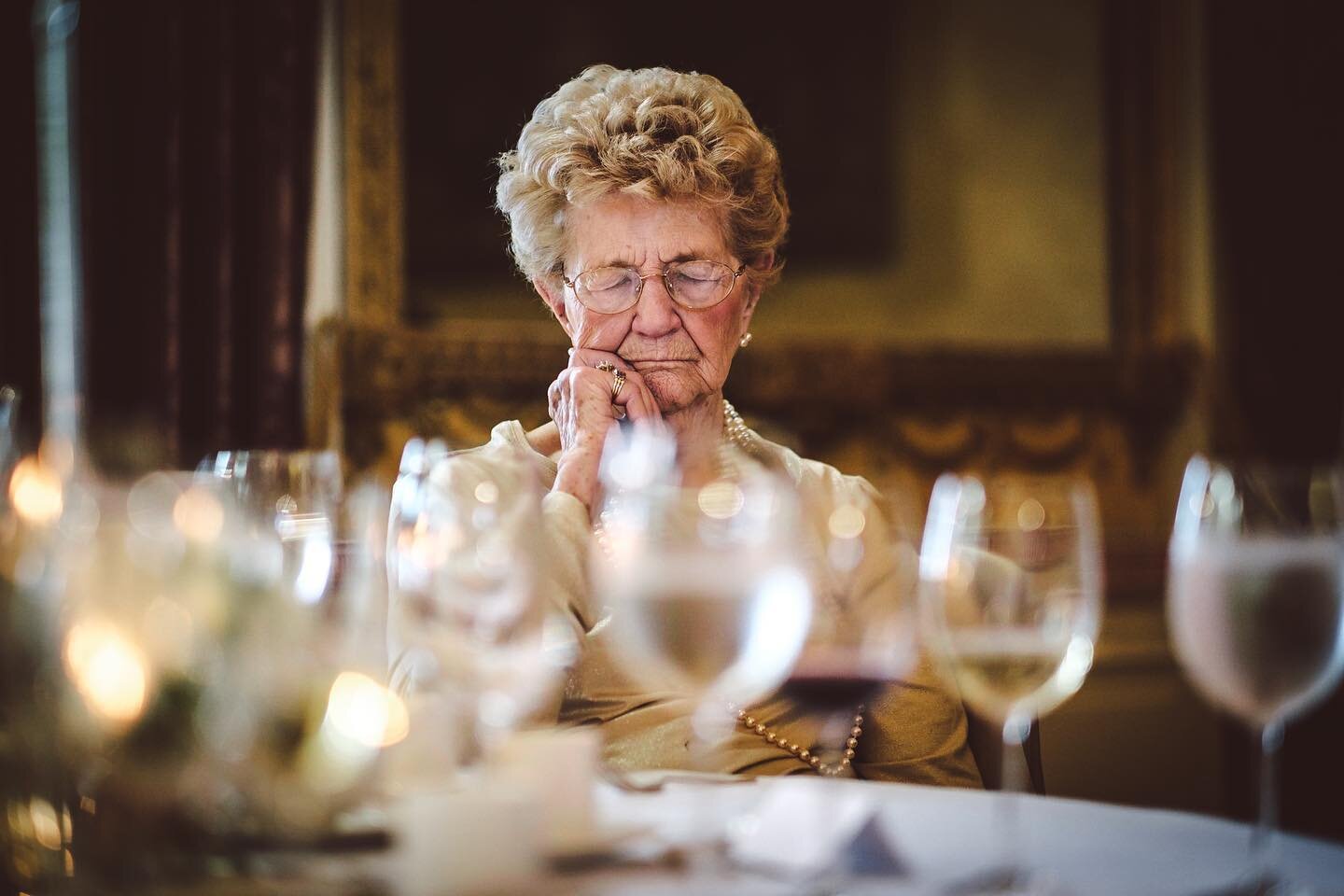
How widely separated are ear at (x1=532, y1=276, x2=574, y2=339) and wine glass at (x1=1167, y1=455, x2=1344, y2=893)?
1188mm

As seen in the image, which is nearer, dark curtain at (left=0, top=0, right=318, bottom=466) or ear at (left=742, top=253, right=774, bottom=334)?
ear at (left=742, top=253, right=774, bottom=334)

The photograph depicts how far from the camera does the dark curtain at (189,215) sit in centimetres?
291

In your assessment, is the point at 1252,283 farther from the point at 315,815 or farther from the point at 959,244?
the point at 315,815

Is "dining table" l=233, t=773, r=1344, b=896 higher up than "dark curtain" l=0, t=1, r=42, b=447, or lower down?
lower down

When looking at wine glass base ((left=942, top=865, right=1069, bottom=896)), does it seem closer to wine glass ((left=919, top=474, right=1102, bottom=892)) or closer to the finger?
wine glass ((left=919, top=474, right=1102, bottom=892))

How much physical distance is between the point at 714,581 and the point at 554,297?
1.24 meters

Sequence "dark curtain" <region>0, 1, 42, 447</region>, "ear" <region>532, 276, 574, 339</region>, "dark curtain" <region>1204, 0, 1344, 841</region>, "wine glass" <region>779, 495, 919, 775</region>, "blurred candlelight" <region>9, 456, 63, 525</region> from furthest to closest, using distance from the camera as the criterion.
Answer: "dark curtain" <region>1204, 0, 1344, 841</region> < "dark curtain" <region>0, 1, 42, 447</region> < "ear" <region>532, 276, 574, 339</region> < "blurred candlelight" <region>9, 456, 63, 525</region> < "wine glass" <region>779, 495, 919, 775</region>

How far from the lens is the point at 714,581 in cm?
74

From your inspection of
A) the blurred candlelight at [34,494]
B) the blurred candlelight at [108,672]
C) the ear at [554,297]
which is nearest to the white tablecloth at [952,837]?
the blurred candlelight at [108,672]

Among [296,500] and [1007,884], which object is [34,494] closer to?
[296,500]

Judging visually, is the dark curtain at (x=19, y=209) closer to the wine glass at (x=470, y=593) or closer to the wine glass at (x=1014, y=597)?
the wine glass at (x=470, y=593)

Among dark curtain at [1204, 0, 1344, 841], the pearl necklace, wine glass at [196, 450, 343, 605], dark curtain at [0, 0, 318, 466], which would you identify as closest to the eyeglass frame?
the pearl necklace

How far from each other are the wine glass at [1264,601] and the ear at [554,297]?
1.19m

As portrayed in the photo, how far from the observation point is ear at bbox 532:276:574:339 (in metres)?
1.89
